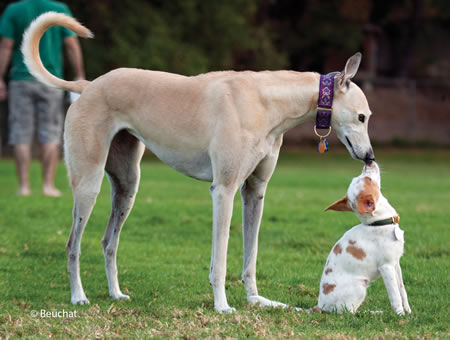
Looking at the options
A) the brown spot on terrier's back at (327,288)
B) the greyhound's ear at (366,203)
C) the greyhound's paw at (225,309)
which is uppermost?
the greyhound's ear at (366,203)

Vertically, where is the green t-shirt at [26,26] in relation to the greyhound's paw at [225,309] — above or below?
above

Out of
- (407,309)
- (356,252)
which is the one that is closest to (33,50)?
(356,252)

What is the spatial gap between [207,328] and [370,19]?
41.4 metres

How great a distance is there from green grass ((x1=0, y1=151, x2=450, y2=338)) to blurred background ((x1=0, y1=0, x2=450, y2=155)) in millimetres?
13969

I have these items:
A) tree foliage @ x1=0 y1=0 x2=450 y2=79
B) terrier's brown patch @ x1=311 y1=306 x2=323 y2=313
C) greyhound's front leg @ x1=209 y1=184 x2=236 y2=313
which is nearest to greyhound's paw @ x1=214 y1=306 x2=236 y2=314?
greyhound's front leg @ x1=209 y1=184 x2=236 y2=313

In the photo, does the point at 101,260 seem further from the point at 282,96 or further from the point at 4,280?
the point at 282,96

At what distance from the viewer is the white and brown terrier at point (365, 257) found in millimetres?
4688

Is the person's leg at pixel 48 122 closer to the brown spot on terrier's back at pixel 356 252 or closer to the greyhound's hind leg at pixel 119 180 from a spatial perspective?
the greyhound's hind leg at pixel 119 180

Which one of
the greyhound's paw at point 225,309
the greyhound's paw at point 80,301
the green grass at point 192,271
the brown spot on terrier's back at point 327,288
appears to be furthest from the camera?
the greyhound's paw at point 80,301

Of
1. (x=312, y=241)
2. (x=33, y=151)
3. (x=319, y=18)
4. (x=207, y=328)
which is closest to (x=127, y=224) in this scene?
(x=312, y=241)

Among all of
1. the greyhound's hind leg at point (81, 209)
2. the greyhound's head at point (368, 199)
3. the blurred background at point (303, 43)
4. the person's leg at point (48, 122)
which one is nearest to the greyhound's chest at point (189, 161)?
the greyhound's hind leg at point (81, 209)

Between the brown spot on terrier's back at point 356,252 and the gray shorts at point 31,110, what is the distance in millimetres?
Result: 6518

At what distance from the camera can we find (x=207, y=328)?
4.37 m

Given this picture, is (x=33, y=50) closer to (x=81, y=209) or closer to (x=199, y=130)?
(x=81, y=209)
